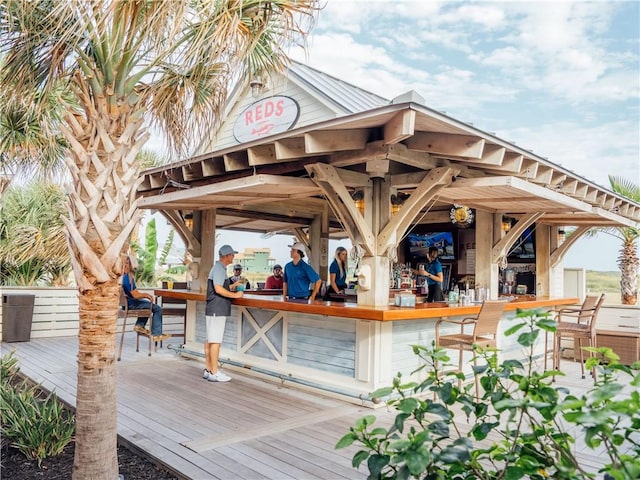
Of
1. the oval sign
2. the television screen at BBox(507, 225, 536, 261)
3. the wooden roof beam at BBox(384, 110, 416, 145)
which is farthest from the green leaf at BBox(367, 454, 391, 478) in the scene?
the television screen at BBox(507, 225, 536, 261)

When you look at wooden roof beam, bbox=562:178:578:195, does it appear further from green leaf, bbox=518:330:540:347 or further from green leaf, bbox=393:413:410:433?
green leaf, bbox=393:413:410:433

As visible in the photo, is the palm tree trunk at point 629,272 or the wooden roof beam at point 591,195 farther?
the palm tree trunk at point 629,272

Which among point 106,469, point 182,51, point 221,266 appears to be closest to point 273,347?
point 221,266

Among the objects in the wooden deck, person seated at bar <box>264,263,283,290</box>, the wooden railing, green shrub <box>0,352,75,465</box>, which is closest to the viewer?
the wooden deck

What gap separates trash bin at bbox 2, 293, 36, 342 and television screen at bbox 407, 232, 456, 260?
25.3 feet

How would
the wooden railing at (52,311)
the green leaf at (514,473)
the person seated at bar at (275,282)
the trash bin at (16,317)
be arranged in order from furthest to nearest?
1. the person seated at bar at (275,282)
2. the wooden railing at (52,311)
3. the trash bin at (16,317)
4. the green leaf at (514,473)

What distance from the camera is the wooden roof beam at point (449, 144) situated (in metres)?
4.73

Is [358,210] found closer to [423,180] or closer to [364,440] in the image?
[423,180]

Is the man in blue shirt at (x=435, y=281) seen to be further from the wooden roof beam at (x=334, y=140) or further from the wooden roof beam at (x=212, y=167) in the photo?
the wooden roof beam at (x=212, y=167)

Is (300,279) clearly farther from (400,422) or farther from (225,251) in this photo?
(400,422)

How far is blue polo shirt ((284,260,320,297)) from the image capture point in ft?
23.0

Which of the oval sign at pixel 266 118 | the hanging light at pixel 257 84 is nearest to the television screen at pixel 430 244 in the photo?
the oval sign at pixel 266 118

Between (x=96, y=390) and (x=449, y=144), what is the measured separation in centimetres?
368

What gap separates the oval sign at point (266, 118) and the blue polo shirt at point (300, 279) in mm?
3487
